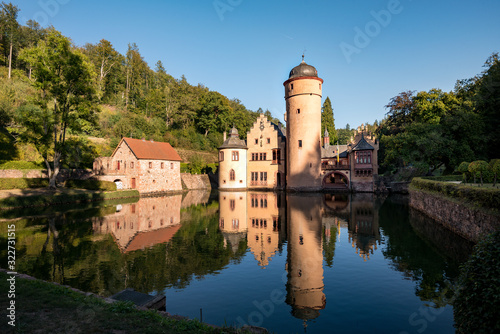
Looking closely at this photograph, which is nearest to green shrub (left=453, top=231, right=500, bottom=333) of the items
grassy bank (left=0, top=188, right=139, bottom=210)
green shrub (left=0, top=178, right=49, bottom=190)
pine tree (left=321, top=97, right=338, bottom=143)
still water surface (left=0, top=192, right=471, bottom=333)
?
still water surface (left=0, top=192, right=471, bottom=333)

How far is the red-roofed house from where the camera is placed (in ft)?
127

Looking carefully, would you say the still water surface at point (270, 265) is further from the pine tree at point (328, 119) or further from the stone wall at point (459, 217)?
the pine tree at point (328, 119)

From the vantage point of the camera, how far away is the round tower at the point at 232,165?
46.7m

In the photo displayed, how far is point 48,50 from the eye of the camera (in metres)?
26.4

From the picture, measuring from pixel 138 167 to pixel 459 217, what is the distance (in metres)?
36.0

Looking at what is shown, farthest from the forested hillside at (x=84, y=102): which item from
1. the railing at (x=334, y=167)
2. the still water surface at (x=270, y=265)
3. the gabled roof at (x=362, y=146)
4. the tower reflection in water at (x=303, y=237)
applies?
the gabled roof at (x=362, y=146)

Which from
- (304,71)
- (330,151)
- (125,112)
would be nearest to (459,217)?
(304,71)

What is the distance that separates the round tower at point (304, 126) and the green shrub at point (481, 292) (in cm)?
3731

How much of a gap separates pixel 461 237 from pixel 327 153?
3324 centimetres

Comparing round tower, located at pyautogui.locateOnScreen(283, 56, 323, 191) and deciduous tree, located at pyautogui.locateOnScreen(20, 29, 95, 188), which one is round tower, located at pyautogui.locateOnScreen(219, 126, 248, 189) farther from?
deciduous tree, located at pyautogui.locateOnScreen(20, 29, 95, 188)

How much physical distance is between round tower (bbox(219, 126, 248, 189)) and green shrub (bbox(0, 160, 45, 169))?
82.0 feet

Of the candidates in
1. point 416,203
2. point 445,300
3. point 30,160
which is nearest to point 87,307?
point 445,300

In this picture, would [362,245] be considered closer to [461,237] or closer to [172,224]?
[461,237]

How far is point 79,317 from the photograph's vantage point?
5629 millimetres
